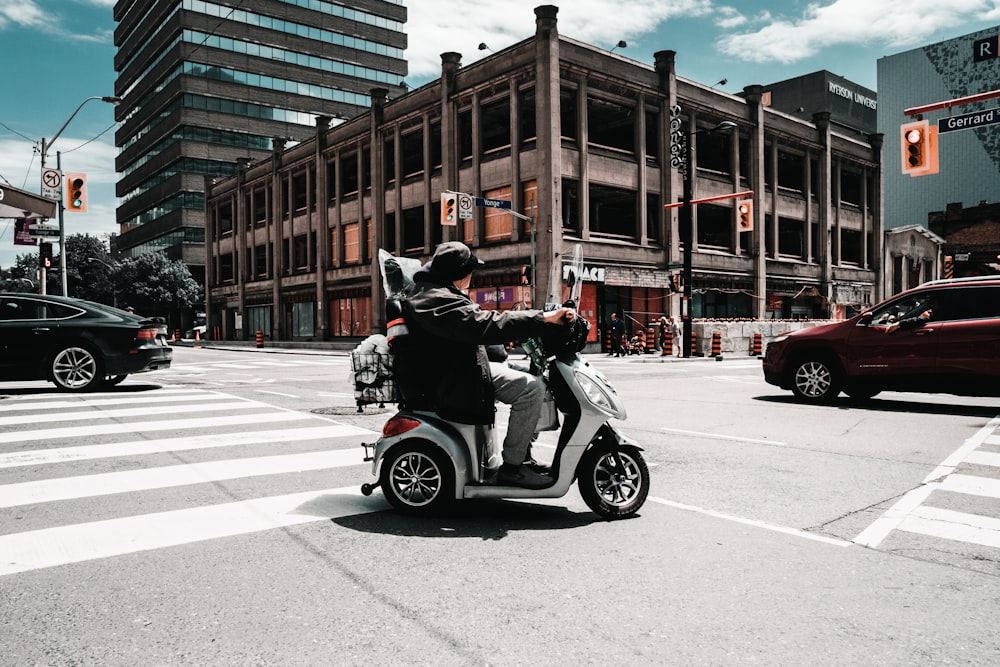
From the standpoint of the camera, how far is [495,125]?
36094mm

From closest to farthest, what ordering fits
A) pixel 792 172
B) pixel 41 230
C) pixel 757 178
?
1. pixel 41 230
2. pixel 757 178
3. pixel 792 172

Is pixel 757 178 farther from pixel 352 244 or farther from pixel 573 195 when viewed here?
pixel 352 244

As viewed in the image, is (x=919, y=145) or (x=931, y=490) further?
(x=919, y=145)

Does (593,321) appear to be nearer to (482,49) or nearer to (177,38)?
(482,49)

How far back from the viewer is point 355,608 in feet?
10.8

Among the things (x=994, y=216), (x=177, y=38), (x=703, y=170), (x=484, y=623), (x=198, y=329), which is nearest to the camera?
(x=484, y=623)

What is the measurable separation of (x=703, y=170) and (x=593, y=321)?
11283 mm

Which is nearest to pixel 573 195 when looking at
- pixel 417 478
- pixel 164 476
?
pixel 164 476

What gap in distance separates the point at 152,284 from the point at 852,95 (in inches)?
3211

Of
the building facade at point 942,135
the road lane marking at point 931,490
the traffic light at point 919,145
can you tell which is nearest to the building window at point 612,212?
the traffic light at point 919,145

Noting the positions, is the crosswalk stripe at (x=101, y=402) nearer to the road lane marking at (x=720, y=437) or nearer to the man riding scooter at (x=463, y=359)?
the road lane marking at (x=720, y=437)

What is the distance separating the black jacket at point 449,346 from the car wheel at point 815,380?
28.6 feet

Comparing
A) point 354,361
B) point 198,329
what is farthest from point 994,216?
point 354,361

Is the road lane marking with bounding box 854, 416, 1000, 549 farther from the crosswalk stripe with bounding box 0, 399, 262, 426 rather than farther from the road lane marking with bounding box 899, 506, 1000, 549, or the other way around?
the crosswalk stripe with bounding box 0, 399, 262, 426
